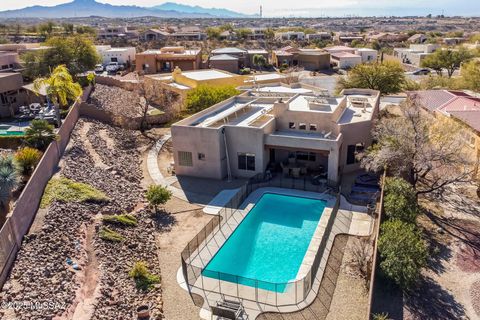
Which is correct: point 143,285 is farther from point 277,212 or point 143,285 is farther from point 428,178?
point 428,178

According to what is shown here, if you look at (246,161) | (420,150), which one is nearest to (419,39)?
(246,161)

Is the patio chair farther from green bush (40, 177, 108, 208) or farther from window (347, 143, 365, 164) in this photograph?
green bush (40, 177, 108, 208)

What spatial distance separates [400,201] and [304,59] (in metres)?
70.9

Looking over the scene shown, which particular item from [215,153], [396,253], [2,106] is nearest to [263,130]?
[215,153]

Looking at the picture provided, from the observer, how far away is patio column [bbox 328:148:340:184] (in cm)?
2892

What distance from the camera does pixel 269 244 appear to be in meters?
23.0

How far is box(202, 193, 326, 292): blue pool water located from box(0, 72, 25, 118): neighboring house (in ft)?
95.1

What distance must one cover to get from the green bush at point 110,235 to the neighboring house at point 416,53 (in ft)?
275

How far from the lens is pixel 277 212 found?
26828 millimetres

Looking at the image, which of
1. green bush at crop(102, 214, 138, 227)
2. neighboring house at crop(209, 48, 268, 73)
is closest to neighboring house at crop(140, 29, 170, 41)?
neighboring house at crop(209, 48, 268, 73)

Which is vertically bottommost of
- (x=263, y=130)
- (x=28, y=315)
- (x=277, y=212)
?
(x=277, y=212)

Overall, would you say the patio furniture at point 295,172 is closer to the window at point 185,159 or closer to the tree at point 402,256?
the window at point 185,159

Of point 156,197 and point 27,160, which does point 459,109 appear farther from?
point 27,160

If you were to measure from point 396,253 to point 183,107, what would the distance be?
32.3m
